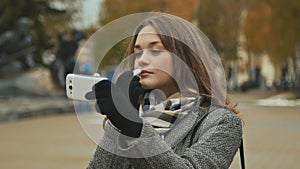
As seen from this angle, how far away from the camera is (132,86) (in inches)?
68.9

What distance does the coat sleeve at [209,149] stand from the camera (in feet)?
5.97

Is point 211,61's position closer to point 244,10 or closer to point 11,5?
point 11,5

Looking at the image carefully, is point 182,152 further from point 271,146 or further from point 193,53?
point 271,146

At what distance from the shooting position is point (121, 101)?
170 cm

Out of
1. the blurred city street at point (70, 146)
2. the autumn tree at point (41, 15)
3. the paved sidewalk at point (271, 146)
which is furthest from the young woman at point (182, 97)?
the autumn tree at point (41, 15)

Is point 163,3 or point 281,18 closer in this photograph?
point 281,18

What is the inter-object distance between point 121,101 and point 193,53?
0.43 metres

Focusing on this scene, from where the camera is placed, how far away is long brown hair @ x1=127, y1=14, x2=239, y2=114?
6.70 ft

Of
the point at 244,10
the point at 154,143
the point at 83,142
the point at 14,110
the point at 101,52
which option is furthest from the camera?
the point at 244,10

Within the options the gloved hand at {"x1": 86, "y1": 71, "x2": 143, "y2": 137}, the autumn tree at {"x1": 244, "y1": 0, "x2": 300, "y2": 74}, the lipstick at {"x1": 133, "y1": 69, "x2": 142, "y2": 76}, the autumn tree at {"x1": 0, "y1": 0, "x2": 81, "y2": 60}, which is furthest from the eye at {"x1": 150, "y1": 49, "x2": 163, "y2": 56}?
the autumn tree at {"x1": 0, "y1": 0, "x2": 81, "y2": 60}

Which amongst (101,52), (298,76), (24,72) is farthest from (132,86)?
(298,76)

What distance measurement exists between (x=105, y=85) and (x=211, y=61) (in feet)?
1.66

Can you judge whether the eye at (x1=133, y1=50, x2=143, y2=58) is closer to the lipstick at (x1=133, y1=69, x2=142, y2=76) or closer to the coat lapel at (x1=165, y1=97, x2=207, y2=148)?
the lipstick at (x1=133, y1=69, x2=142, y2=76)

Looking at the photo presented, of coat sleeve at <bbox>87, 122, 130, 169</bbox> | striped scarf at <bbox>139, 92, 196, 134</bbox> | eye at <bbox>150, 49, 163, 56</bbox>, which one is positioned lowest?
coat sleeve at <bbox>87, 122, 130, 169</bbox>
